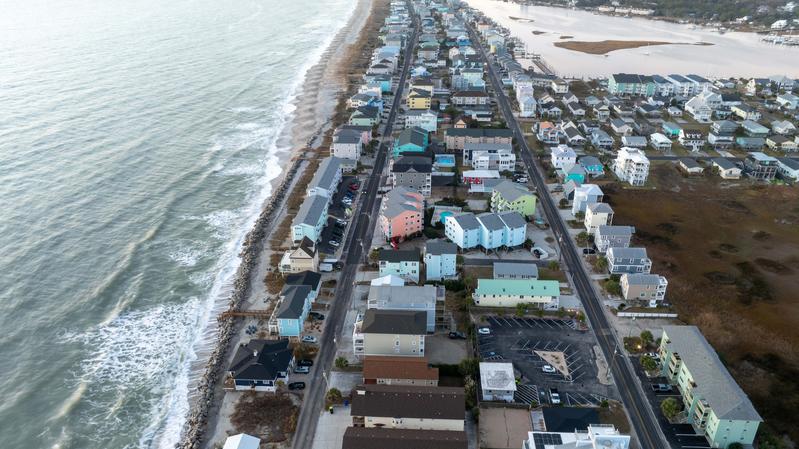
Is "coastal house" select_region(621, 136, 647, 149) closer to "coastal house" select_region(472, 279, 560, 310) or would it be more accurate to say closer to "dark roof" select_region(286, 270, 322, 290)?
"coastal house" select_region(472, 279, 560, 310)

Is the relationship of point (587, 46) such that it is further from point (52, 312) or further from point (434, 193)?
point (52, 312)

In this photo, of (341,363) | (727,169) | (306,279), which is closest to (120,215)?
(306,279)

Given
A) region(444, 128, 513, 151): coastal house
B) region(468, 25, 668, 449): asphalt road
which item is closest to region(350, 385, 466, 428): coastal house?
region(468, 25, 668, 449): asphalt road

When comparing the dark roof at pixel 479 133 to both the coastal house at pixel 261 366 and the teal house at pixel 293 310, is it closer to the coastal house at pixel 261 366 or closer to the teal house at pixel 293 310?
the teal house at pixel 293 310

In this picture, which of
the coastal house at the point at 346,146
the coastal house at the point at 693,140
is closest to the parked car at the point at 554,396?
the coastal house at the point at 346,146

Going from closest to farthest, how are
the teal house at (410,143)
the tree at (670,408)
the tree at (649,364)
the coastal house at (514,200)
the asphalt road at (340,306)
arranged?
the tree at (670,408) < the asphalt road at (340,306) < the tree at (649,364) < the coastal house at (514,200) < the teal house at (410,143)

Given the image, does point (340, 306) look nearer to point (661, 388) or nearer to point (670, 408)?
point (661, 388)
